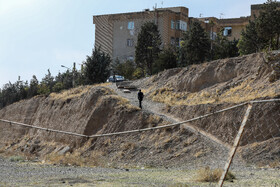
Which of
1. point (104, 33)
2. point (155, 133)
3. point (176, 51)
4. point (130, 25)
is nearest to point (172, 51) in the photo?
point (176, 51)

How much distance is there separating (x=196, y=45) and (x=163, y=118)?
74.2ft

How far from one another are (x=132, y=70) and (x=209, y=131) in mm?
41408

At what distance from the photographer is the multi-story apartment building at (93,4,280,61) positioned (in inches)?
2699

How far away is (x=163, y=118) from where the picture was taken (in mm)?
28281

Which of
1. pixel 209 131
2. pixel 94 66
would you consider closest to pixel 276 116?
pixel 209 131

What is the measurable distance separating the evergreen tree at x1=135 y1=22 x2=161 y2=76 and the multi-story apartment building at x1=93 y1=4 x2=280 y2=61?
26.9ft

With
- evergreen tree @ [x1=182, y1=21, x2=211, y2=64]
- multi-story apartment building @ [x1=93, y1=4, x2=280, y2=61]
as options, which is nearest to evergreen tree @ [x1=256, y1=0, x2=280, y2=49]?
evergreen tree @ [x1=182, y1=21, x2=211, y2=64]

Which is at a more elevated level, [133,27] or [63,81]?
[133,27]

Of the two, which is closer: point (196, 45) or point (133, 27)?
point (196, 45)

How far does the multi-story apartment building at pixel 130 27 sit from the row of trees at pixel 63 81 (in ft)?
13.0

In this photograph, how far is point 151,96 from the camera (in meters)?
38.0

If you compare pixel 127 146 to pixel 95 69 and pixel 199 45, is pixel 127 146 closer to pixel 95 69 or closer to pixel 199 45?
pixel 199 45

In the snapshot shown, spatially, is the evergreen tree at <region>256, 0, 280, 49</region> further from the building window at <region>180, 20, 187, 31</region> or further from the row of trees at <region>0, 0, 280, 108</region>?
the building window at <region>180, 20, 187, 31</region>

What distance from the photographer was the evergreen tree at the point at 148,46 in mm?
58603
